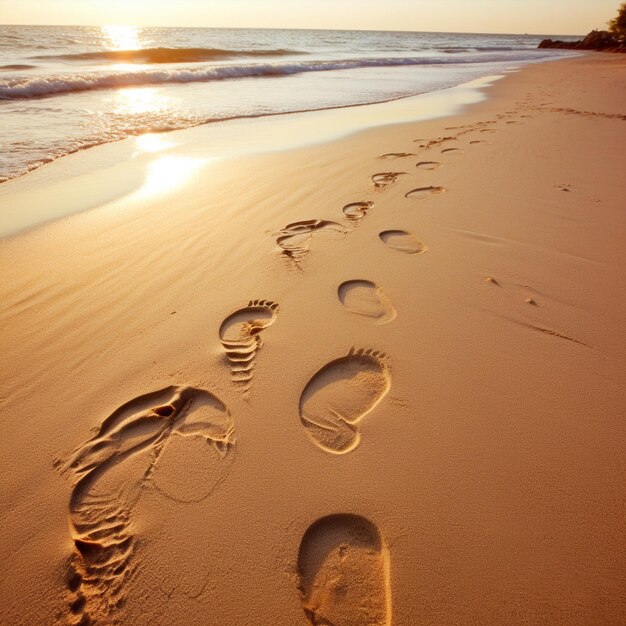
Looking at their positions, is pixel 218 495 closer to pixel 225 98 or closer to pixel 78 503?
pixel 78 503

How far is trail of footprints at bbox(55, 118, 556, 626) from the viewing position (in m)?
0.98

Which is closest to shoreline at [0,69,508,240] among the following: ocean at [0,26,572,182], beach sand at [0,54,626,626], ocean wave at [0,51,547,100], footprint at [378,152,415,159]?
ocean at [0,26,572,182]

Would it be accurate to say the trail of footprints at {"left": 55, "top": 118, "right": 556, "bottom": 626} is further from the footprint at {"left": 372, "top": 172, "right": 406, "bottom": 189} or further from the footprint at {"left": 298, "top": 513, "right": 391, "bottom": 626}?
the footprint at {"left": 372, "top": 172, "right": 406, "bottom": 189}

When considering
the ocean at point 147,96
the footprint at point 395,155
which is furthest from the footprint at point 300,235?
the ocean at point 147,96

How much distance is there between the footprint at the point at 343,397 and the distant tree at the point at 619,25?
1559 inches

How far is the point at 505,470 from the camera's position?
1.21 metres

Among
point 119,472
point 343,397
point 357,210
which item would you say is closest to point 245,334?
point 343,397

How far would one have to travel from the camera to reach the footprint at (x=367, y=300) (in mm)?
1867

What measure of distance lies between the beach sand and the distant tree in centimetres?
3797

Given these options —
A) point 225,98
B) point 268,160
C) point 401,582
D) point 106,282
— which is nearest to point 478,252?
point 401,582

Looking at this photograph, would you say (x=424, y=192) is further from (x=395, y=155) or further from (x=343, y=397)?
(x=343, y=397)

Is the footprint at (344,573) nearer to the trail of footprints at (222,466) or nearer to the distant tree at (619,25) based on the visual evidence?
the trail of footprints at (222,466)

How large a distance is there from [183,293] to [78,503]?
1107mm

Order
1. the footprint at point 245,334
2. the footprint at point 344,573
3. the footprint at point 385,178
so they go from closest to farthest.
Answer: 1. the footprint at point 344,573
2. the footprint at point 245,334
3. the footprint at point 385,178
